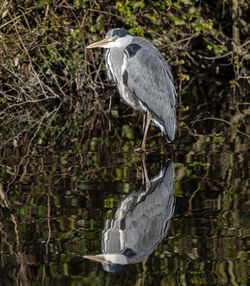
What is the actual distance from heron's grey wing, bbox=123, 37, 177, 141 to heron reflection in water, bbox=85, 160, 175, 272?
1.16m

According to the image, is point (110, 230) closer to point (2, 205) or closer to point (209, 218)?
point (209, 218)

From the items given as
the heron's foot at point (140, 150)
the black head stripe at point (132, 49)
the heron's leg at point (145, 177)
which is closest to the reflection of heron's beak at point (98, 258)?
the heron's leg at point (145, 177)

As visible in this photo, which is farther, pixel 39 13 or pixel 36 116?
pixel 39 13

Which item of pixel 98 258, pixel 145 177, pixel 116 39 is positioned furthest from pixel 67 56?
pixel 98 258

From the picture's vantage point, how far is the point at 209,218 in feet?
14.7

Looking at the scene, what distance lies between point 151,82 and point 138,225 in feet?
7.97

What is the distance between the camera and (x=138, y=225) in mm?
Result: 4340

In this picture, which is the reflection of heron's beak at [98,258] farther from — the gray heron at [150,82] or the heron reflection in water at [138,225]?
the gray heron at [150,82]

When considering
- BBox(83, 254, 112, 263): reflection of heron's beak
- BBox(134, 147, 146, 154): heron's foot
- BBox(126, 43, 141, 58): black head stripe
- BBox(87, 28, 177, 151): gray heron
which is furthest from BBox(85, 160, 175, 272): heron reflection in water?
BBox(126, 43, 141, 58): black head stripe

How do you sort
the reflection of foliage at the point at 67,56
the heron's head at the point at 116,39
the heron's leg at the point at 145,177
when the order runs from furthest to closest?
1. the reflection of foliage at the point at 67,56
2. the heron's head at the point at 116,39
3. the heron's leg at the point at 145,177

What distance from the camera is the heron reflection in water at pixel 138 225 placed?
149 inches

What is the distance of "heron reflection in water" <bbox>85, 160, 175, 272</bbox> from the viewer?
12.4 ft

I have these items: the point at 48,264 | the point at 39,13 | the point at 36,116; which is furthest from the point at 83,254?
the point at 39,13

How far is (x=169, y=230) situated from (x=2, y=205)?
1.33 m
